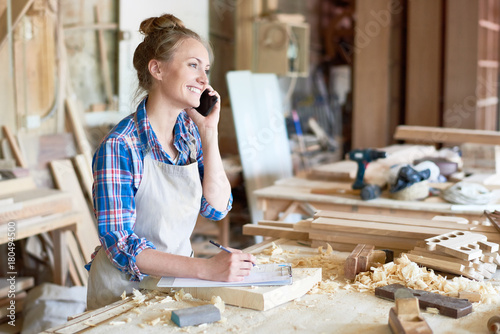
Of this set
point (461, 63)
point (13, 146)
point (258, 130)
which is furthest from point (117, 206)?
point (461, 63)

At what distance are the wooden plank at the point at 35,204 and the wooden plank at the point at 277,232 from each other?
1481 millimetres

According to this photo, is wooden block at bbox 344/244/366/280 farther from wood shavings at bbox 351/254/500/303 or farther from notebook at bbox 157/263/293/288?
notebook at bbox 157/263/293/288

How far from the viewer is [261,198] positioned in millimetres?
3838

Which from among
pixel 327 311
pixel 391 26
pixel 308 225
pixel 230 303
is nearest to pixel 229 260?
pixel 230 303

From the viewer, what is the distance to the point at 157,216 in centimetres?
208

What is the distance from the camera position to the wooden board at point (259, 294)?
1678mm

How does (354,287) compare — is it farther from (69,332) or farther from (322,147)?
(322,147)

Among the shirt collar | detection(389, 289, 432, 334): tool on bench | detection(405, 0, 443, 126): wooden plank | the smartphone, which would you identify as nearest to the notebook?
detection(389, 289, 432, 334): tool on bench

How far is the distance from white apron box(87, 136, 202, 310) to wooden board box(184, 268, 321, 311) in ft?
1.13

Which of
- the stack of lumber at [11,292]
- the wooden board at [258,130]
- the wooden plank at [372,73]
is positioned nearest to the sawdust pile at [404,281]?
the stack of lumber at [11,292]

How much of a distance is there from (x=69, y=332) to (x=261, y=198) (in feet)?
7.78

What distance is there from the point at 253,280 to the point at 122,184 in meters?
0.54

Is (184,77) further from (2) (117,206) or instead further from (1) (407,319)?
(1) (407,319)

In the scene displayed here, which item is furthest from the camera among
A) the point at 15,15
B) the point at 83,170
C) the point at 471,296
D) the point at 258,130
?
the point at 258,130
